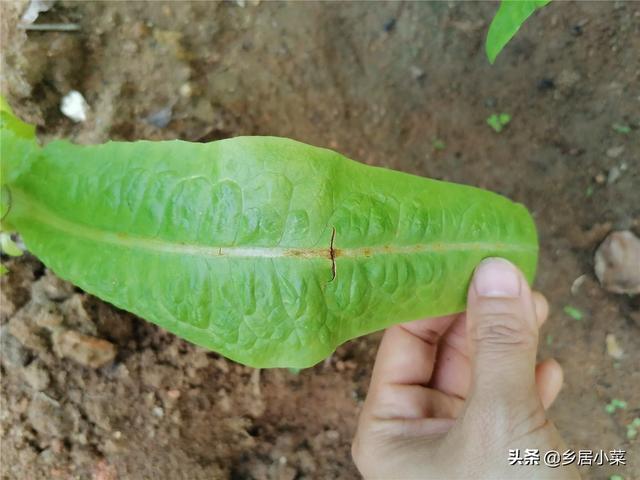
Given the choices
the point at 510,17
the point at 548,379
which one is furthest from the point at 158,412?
the point at 510,17

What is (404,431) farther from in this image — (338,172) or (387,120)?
(387,120)

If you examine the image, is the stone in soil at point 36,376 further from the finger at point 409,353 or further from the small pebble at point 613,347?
the small pebble at point 613,347

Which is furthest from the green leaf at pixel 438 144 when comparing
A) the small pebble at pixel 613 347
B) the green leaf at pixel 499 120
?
the small pebble at pixel 613 347

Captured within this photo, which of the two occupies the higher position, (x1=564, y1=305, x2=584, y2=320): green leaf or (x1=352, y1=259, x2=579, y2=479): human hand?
(x1=564, y1=305, x2=584, y2=320): green leaf

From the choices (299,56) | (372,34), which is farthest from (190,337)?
(372,34)

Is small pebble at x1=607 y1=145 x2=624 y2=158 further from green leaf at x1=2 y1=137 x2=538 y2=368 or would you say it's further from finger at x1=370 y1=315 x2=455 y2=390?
green leaf at x1=2 y1=137 x2=538 y2=368

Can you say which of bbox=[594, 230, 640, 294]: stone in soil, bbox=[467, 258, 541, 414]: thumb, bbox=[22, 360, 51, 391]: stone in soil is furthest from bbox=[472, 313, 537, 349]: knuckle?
bbox=[22, 360, 51, 391]: stone in soil

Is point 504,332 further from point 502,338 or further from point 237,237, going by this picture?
point 237,237
